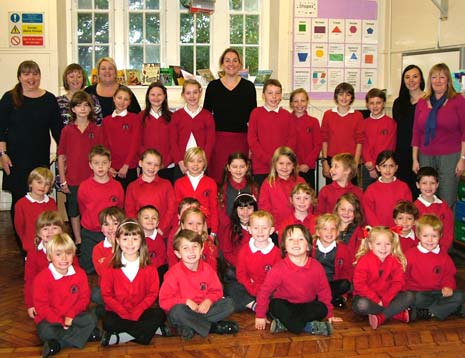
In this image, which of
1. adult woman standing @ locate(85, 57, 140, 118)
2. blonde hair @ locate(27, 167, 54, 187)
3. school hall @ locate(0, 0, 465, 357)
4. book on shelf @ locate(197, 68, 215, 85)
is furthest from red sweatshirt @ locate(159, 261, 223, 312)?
book on shelf @ locate(197, 68, 215, 85)

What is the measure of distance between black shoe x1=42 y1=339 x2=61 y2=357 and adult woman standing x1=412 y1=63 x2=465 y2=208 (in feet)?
9.84

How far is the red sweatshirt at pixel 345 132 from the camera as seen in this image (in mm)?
5109

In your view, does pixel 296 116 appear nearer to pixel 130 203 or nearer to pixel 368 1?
pixel 130 203

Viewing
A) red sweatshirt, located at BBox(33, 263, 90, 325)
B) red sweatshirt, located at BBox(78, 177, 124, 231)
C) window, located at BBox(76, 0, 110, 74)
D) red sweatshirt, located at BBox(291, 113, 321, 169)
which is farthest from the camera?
window, located at BBox(76, 0, 110, 74)

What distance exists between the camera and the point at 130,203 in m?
4.37

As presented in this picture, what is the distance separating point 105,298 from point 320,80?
4333mm

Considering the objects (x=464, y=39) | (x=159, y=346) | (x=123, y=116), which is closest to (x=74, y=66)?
(x=123, y=116)

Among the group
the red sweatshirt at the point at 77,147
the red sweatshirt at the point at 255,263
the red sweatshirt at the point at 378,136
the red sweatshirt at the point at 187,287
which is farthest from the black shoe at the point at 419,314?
the red sweatshirt at the point at 77,147

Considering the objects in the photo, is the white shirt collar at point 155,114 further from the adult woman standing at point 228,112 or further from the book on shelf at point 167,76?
the book on shelf at point 167,76

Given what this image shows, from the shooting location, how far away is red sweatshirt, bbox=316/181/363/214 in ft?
14.5

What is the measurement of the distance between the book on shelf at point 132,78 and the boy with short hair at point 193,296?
3.70 metres

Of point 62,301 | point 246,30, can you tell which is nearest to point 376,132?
point 246,30

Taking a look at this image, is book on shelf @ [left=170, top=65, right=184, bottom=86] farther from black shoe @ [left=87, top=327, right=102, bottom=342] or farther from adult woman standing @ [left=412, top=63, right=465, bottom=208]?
black shoe @ [left=87, top=327, right=102, bottom=342]

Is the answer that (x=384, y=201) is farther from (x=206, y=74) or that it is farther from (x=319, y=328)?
(x=206, y=74)
